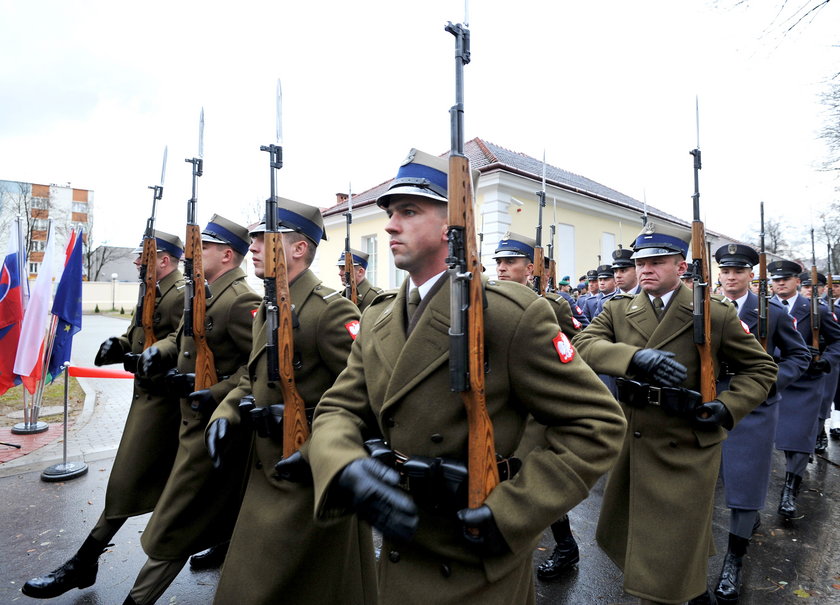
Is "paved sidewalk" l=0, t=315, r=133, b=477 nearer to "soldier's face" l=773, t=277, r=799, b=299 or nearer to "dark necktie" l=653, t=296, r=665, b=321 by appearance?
"dark necktie" l=653, t=296, r=665, b=321

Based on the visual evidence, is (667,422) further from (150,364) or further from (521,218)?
(521,218)

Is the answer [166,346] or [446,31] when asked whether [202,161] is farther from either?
[446,31]

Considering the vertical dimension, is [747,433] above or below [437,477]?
below

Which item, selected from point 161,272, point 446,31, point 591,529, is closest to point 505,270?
point 591,529

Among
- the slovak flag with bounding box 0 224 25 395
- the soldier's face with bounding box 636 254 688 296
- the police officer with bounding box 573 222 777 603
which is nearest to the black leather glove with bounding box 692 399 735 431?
the police officer with bounding box 573 222 777 603

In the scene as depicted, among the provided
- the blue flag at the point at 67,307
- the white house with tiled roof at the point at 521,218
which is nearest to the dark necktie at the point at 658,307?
the blue flag at the point at 67,307

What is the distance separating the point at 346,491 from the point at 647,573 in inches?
87.1

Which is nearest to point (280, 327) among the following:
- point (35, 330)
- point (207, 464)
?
point (207, 464)

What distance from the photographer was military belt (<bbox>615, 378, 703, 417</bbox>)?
3094 millimetres

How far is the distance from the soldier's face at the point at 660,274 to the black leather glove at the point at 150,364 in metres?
3.39

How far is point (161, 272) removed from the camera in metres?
5.05

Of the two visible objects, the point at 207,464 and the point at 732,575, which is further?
the point at 732,575

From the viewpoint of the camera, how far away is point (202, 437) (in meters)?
3.35

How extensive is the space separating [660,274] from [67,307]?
6.23 metres
